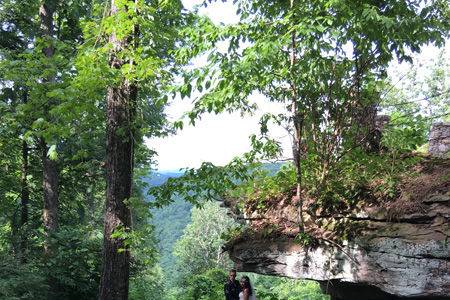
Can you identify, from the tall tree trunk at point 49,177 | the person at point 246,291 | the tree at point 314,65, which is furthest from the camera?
the tall tree trunk at point 49,177

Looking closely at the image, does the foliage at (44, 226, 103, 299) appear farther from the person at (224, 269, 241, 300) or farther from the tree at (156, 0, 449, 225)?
the tree at (156, 0, 449, 225)

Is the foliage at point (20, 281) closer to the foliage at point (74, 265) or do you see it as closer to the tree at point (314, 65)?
the foliage at point (74, 265)

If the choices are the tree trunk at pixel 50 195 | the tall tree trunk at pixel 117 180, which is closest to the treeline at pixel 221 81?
the tall tree trunk at pixel 117 180

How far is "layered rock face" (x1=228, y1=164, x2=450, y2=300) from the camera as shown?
5.15 metres

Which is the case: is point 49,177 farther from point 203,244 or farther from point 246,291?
point 203,244

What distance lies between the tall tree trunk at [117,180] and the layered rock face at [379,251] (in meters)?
2.21

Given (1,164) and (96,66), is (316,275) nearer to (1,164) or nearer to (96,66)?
Result: (96,66)

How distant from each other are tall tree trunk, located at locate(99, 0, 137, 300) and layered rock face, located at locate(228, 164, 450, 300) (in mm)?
2210

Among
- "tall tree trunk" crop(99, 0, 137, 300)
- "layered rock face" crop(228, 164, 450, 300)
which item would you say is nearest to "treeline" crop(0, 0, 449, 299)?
"tall tree trunk" crop(99, 0, 137, 300)

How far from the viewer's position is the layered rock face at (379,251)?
515cm

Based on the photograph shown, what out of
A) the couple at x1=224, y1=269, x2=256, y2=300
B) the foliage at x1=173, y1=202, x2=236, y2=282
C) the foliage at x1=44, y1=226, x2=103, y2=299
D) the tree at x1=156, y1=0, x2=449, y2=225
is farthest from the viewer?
the foliage at x1=173, y1=202, x2=236, y2=282

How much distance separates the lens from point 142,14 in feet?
21.7

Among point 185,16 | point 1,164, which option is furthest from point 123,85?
point 1,164

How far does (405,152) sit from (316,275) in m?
2.55
